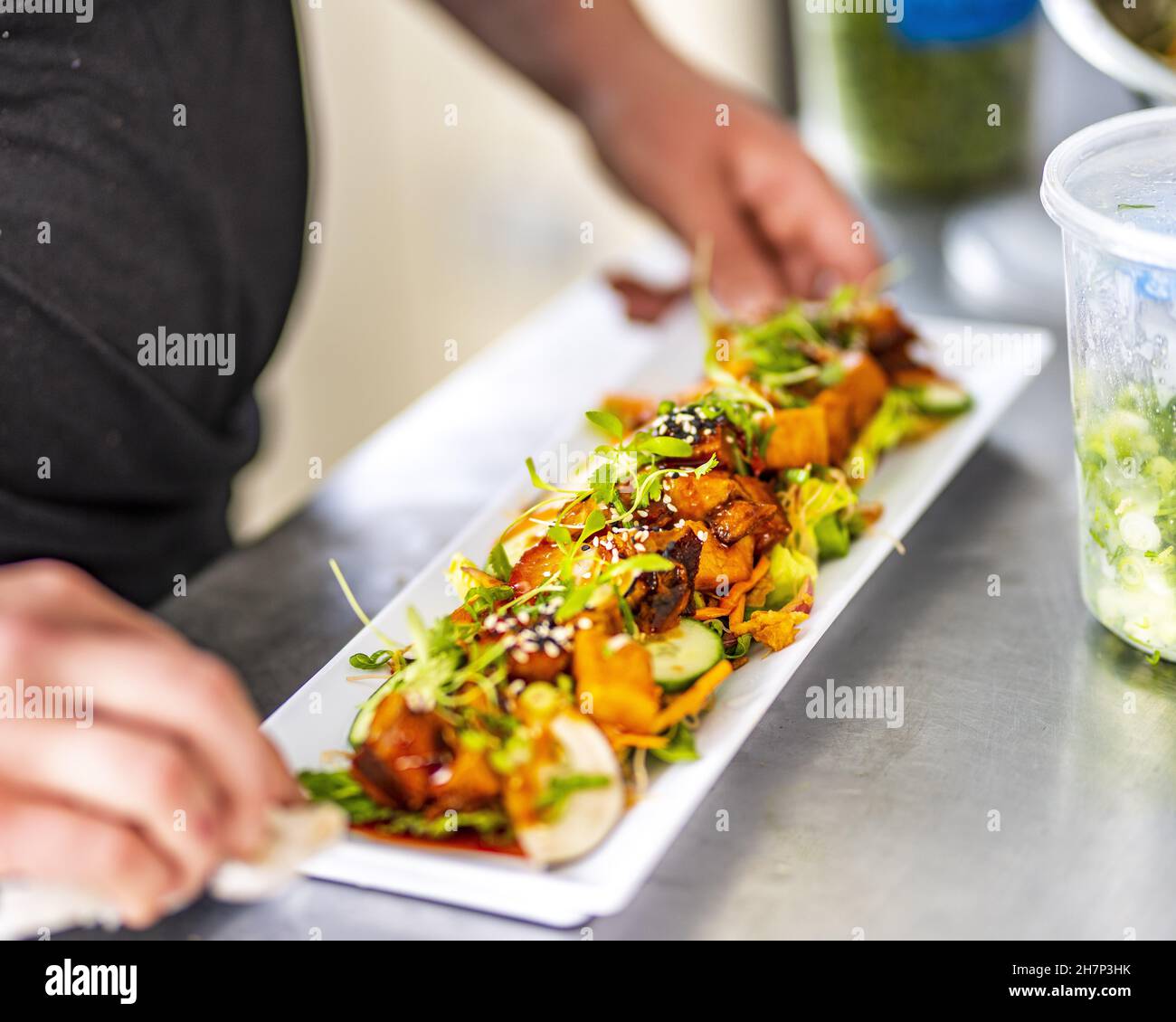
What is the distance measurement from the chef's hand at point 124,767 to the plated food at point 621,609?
138mm

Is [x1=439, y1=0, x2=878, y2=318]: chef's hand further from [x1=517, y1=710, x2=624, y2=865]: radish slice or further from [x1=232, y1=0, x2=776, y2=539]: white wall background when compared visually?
[x1=232, y1=0, x2=776, y2=539]: white wall background

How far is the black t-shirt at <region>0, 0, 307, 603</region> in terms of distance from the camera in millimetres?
1153

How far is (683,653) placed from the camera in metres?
0.97

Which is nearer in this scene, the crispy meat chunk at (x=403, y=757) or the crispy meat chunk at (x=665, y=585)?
the crispy meat chunk at (x=403, y=757)

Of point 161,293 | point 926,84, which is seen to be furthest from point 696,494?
point 926,84

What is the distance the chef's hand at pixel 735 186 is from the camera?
5.12ft

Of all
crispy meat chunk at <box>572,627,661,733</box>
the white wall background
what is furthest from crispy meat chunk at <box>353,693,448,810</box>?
the white wall background

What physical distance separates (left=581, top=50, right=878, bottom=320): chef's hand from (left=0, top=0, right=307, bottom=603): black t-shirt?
0.44m

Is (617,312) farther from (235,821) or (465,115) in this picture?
(465,115)

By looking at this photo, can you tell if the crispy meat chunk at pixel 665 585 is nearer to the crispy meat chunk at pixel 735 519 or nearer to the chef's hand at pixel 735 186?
the crispy meat chunk at pixel 735 519

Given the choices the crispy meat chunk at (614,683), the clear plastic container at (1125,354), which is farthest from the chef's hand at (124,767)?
the clear plastic container at (1125,354)

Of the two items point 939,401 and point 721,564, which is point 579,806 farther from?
point 939,401

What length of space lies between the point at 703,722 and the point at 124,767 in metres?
0.42

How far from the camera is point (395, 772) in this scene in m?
0.85
